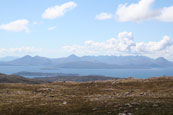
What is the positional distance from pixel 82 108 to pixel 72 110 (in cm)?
138

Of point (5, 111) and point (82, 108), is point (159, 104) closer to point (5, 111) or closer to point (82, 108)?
point (82, 108)

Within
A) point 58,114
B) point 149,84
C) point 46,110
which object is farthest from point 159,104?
point 149,84

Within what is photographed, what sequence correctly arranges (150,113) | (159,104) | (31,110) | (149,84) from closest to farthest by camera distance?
(150,113) < (159,104) < (31,110) < (149,84)

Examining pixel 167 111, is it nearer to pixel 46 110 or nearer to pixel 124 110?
pixel 124 110

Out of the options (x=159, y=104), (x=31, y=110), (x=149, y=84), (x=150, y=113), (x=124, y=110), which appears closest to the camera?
(x=150, y=113)

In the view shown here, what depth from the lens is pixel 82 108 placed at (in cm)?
2431

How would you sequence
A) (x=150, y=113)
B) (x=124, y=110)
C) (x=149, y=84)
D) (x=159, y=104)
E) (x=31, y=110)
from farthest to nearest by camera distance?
1. (x=149, y=84)
2. (x=31, y=110)
3. (x=159, y=104)
4. (x=124, y=110)
5. (x=150, y=113)

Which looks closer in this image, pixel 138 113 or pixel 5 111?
pixel 138 113

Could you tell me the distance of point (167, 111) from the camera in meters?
20.1

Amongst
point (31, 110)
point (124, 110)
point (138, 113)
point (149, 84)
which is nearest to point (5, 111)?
point (31, 110)

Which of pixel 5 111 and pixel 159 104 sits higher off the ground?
pixel 159 104

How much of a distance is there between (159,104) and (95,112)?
8.03 meters

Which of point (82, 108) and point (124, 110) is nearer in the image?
point (124, 110)

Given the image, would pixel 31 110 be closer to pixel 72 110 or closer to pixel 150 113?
pixel 72 110
